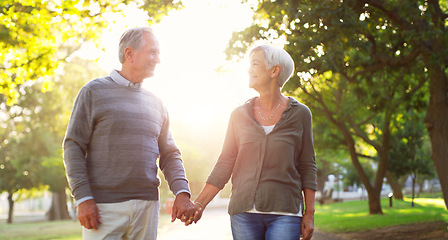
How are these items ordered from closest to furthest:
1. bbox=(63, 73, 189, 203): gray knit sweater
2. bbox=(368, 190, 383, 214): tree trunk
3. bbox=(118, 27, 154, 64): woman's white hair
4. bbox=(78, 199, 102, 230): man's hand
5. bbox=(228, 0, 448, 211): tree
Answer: bbox=(78, 199, 102, 230): man's hand
bbox=(63, 73, 189, 203): gray knit sweater
bbox=(118, 27, 154, 64): woman's white hair
bbox=(228, 0, 448, 211): tree
bbox=(368, 190, 383, 214): tree trunk

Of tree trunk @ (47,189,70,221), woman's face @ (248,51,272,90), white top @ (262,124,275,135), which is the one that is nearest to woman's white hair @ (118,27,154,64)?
woman's face @ (248,51,272,90)

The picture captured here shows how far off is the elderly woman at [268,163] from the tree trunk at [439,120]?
30.8 ft

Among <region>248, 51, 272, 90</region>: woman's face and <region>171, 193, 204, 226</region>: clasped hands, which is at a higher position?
<region>248, 51, 272, 90</region>: woman's face

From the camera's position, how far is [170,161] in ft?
12.0

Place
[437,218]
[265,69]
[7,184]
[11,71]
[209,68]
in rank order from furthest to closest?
1. [7,184]
2. [437,218]
3. [11,71]
4. [209,68]
5. [265,69]

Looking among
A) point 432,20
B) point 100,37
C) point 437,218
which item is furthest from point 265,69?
point 437,218

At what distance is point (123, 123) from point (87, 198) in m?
0.50

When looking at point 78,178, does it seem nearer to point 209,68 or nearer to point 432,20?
point 209,68

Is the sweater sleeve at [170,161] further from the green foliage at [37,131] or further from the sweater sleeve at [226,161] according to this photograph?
the green foliage at [37,131]

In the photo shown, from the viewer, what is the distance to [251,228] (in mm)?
A: 3193

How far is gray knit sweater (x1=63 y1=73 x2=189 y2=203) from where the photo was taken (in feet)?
10.2

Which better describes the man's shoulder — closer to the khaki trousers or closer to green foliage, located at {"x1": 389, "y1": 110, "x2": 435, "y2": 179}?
the khaki trousers

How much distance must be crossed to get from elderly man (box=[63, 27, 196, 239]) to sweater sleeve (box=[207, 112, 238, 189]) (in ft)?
1.41

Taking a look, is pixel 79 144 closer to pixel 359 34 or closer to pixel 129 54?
pixel 129 54
